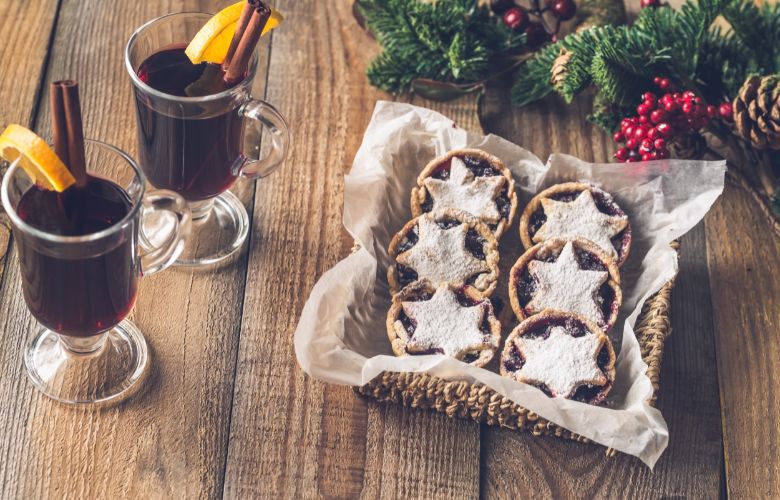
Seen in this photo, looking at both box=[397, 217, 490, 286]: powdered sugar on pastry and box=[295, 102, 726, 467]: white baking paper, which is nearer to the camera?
box=[295, 102, 726, 467]: white baking paper

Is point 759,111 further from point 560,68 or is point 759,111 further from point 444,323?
point 444,323

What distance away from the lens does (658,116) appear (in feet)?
5.75

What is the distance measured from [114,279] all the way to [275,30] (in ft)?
2.80

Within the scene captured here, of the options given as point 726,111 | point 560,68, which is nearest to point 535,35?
point 560,68

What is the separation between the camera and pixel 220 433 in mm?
1510

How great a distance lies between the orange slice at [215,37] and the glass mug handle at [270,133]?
0.09 metres

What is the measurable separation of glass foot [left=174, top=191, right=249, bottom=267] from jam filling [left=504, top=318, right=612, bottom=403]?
1.72 feet

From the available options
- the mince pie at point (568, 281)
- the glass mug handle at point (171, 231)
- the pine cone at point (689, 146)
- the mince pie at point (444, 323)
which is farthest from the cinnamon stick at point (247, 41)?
the pine cone at point (689, 146)

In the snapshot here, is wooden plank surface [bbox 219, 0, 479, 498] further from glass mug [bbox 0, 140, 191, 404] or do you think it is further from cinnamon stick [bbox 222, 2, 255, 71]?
cinnamon stick [bbox 222, 2, 255, 71]

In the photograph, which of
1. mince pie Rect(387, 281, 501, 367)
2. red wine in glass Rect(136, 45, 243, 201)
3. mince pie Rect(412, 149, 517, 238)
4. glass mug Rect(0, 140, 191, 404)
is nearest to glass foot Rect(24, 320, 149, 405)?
glass mug Rect(0, 140, 191, 404)

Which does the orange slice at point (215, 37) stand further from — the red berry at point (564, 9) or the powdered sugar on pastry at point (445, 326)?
the red berry at point (564, 9)

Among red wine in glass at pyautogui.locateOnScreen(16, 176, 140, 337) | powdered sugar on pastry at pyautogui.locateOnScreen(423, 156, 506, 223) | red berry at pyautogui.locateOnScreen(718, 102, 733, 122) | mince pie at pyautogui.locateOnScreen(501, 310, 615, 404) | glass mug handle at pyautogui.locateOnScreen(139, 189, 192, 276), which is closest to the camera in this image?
red wine in glass at pyautogui.locateOnScreen(16, 176, 140, 337)

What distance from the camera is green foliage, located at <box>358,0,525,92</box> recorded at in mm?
1898

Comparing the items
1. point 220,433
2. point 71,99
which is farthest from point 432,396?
point 71,99
